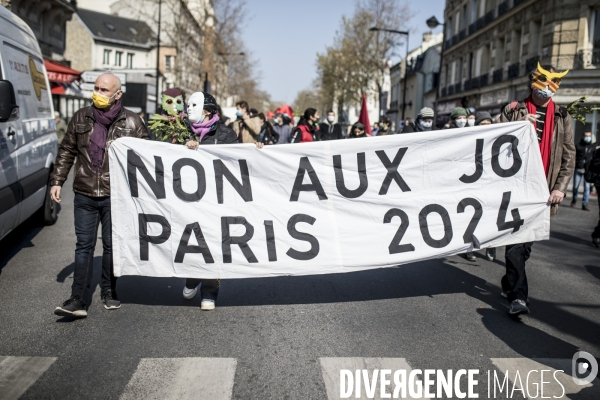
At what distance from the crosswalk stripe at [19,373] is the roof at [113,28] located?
2195 inches

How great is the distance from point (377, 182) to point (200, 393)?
258 cm

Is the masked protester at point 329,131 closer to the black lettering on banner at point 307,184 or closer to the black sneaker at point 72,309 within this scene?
the black lettering on banner at point 307,184

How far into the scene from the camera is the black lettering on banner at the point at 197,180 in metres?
5.32

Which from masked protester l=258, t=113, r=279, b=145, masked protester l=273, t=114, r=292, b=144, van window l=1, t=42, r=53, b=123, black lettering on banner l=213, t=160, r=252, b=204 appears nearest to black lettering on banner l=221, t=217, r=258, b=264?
black lettering on banner l=213, t=160, r=252, b=204

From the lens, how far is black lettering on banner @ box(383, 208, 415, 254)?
216 inches

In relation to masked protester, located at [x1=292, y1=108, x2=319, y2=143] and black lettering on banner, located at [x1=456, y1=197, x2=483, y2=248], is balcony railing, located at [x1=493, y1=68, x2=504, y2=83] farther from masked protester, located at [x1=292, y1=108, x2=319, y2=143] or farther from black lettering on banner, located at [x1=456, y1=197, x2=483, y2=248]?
black lettering on banner, located at [x1=456, y1=197, x2=483, y2=248]

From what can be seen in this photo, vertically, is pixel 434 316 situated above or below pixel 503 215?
below

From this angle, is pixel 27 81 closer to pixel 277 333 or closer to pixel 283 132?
pixel 277 333

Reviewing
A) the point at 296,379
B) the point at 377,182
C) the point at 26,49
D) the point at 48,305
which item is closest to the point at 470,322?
the point at 377,182

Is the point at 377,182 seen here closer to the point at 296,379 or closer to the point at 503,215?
the point at 503,215

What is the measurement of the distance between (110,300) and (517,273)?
3.59 meters

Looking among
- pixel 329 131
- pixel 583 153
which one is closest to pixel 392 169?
pixel 329 131

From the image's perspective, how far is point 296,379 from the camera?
13.0ft

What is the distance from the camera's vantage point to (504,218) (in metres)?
5.67
